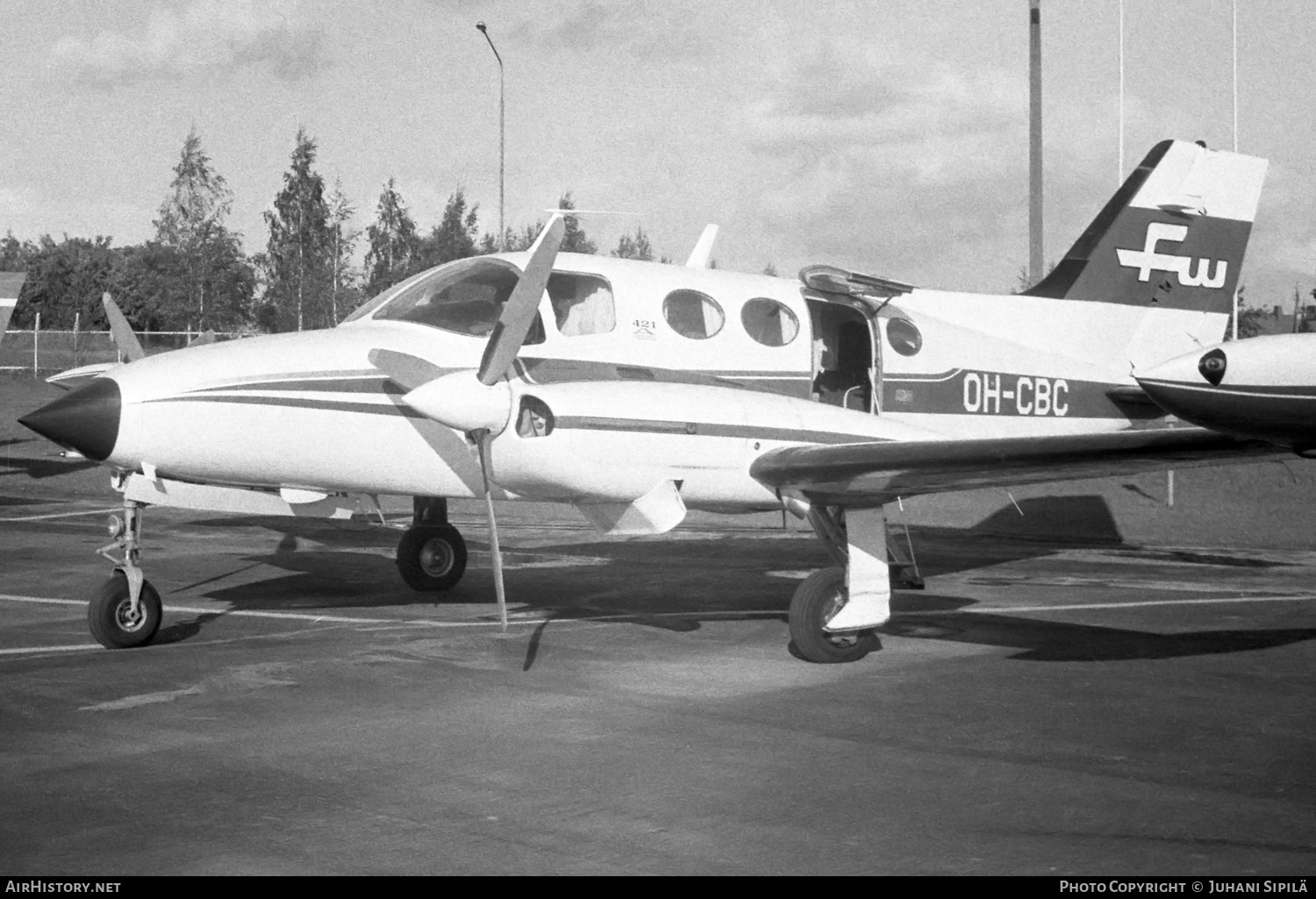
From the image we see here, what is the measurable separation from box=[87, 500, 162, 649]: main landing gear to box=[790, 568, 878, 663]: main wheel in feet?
16.8

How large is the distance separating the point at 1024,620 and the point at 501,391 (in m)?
5.59

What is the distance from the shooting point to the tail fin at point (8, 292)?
2880 centimetres

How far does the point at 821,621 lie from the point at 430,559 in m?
5.40

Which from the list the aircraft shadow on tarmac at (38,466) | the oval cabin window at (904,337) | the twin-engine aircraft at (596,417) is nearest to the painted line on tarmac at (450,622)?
the twin-engine aircraft at (596,417)

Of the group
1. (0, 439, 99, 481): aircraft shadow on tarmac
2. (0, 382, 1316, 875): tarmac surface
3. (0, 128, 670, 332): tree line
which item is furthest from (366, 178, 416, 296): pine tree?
(0, 382, 1316, 875): tarmac surface

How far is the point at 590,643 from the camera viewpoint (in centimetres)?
1102

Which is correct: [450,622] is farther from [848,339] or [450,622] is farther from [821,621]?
[848,339]

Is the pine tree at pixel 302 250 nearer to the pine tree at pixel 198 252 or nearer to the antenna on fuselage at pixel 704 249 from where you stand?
the pine tree at pixel 198 252

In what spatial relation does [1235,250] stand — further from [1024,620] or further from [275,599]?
[275,599]

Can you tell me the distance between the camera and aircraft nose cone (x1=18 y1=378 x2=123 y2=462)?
32.1 ft

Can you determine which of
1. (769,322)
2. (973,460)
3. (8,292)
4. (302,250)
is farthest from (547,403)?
(302,250)

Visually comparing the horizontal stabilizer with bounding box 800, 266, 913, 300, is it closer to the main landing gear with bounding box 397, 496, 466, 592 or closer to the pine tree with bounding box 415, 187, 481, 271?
the main landing gear with bounding box 397, 496, 466, 592

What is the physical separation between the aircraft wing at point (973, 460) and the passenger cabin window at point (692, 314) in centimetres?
166

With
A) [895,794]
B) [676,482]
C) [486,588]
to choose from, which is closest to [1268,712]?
[895,794]
